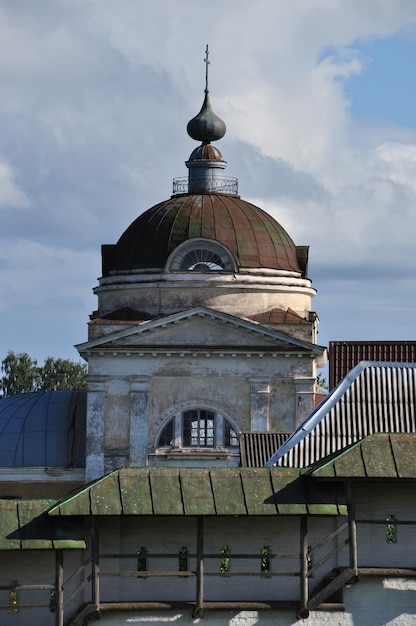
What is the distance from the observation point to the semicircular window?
2383 inches

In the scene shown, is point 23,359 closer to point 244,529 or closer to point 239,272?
point 239,272

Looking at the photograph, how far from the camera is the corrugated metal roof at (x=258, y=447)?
42438mm

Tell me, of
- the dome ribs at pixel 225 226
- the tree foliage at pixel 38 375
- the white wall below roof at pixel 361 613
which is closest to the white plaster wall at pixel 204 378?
the dome ribs at pixel 225 226

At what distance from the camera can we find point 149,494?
27609 mm

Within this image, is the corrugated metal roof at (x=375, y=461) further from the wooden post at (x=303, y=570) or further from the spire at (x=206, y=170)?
the spire at (x=206, y=170)

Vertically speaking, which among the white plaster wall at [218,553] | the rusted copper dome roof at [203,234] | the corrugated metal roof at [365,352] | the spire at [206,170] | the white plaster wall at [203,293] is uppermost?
the spire at [206,170]

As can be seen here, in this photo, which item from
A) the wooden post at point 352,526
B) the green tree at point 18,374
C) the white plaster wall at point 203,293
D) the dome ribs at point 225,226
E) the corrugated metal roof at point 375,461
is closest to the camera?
the corrugated metal roof at point 375,461

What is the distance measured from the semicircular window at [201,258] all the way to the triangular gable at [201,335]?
2968mm

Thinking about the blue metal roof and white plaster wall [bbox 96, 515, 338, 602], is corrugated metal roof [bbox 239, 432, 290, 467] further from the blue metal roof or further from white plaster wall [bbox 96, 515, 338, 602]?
the blue metal roof

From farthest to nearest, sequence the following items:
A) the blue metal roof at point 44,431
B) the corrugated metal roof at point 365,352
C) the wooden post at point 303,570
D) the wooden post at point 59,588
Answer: the blue metal roof at point 44,431
the corrugated metal roof at point 365,352
the wooden post at point 303,570
the wooden post at point 59,588

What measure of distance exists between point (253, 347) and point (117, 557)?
30161 mm

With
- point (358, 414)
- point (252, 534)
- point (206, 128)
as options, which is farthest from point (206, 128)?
point (252, 534)

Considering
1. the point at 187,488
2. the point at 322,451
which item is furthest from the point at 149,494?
the point at 322,451

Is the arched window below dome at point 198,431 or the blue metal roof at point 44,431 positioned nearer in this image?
the arched window below dome at point 198,431
